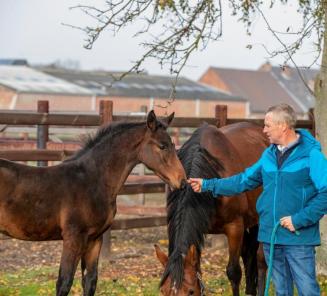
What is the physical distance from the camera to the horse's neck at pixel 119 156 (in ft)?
19.8

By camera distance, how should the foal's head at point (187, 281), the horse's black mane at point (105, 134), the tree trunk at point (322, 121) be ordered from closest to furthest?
the foal's head at point (187, 281) → the horse's black mane at point (105, 134) → the tree trunk at point (322, 121)

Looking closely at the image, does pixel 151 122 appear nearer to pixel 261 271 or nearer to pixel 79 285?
pixel 261 271

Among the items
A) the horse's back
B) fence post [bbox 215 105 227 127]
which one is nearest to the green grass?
the horse's back

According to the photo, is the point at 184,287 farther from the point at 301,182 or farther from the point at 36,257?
the point at 36,257

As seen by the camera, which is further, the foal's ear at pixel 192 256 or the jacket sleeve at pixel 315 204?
the foal's ear at pixel 192 256

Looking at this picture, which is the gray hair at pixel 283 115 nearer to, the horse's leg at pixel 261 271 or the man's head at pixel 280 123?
the man's head at pixel 280 123

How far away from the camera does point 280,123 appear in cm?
446

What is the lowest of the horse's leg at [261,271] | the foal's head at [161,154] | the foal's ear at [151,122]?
the horse's leg at [261,271]

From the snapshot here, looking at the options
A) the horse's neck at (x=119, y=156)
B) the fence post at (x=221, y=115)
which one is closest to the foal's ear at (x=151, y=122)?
the horse's neck at (x=119, y=156)

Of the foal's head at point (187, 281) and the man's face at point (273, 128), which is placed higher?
the man's face at point (273, 128)

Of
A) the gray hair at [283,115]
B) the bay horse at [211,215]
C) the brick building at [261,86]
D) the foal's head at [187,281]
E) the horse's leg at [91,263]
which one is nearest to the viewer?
the gray hair at [283,115]

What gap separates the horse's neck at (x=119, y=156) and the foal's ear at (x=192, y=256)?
1.22m

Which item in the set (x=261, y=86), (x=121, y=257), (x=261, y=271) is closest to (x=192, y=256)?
(x=261, y=271)

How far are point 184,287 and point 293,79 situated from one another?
73.6 metres
